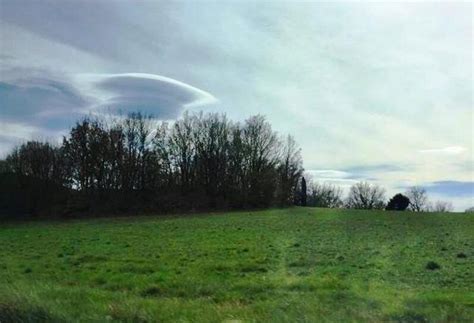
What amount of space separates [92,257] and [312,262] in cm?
856

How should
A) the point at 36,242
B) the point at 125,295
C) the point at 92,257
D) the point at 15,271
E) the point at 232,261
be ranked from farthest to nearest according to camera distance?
the point at 36,242
the point at 92,257
the point at 232,261
the point at 15,271
the point at 125,295

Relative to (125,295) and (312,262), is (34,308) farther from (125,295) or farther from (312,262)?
(312,262)

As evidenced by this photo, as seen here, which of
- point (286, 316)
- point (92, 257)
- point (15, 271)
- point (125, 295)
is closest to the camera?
point (286, 316)

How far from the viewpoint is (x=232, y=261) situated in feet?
55.1

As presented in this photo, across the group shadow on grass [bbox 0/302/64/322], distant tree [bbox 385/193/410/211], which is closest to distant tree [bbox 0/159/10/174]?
distant tree [bbox 385/193/410/211]

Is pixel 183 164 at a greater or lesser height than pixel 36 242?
greater

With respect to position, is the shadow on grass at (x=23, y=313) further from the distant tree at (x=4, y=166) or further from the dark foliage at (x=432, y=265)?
the distant tree at (x=4, y=166)

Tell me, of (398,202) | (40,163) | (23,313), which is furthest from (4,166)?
(23,313)

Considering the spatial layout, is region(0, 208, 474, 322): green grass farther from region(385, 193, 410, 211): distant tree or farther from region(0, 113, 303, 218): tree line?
region(385, 193, 410, 211): distant tree

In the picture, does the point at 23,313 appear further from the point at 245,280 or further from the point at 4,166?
the point at 4,166

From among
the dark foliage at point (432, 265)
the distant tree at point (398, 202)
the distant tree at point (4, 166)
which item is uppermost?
the distant tree at point (4, 166)

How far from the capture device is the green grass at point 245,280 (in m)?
8.03

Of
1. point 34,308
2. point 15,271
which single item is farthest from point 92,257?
point 34,308

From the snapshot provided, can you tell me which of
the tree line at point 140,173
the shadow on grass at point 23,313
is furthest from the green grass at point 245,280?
the tree line at point 140,173
